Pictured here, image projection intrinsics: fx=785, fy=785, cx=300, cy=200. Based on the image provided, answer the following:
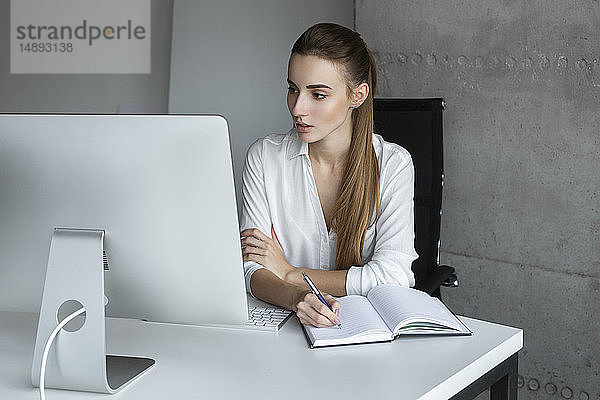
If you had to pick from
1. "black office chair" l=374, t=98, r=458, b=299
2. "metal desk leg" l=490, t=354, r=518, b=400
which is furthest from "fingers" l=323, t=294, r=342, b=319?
"black office chair" l=374, t=98, r=458, b=299

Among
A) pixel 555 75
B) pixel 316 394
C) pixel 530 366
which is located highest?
pixel 555 75

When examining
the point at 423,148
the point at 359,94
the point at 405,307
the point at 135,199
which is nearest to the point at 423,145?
the point at 423,148

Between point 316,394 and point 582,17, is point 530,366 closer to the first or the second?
point 582,17

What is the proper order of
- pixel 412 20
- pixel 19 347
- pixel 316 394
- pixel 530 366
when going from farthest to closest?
pixel 412 20 < pixel 530 366 < pixel 19 347 < pixel 316 394

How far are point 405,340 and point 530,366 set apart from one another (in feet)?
4.89

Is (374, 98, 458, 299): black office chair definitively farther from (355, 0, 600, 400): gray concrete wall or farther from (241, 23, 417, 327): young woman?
(241, 23, 417, 327): young woman

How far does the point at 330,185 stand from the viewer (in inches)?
91.1

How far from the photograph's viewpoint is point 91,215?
1404mm

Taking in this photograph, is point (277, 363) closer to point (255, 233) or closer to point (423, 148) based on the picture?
point (255, 233)

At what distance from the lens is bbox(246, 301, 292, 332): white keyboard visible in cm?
170

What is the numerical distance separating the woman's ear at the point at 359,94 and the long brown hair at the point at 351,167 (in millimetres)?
13

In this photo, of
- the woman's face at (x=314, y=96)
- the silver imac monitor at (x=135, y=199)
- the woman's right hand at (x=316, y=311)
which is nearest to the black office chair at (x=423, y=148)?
the woman's face at (x=314, y=96)

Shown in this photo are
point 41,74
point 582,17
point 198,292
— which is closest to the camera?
point 198,292

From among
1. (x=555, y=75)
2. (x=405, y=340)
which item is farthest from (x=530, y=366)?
(x=405, y=340)
